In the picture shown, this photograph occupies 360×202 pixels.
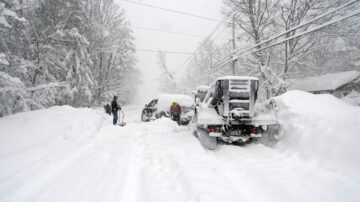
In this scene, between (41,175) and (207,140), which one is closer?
(41,175)

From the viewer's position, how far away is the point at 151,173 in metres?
5.16

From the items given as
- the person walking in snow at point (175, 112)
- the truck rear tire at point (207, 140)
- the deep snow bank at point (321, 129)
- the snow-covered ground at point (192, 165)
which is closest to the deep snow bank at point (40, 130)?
the snow-covered ground at point (192, 165)

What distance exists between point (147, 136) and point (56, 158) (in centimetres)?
416

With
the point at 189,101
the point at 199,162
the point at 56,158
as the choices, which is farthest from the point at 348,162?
the point at 189,101

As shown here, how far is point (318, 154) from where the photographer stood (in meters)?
5.53

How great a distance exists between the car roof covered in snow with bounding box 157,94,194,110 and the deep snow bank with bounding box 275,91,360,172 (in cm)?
774

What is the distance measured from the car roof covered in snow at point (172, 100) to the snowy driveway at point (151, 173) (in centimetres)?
751

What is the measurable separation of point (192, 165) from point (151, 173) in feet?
3.29

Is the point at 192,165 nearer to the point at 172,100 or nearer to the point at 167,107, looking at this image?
the point at 172,100

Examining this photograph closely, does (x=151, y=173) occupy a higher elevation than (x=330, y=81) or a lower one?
lower

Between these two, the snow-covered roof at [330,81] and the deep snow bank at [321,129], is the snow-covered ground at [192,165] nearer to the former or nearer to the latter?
the deep snow bank at [321,129]

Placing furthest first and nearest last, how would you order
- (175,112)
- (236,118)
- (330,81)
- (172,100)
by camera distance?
(330,81), (172,100), (175,112), (236,118)

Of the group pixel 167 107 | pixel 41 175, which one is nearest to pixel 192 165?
pixel 41 175

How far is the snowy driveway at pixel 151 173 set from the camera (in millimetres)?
3979
